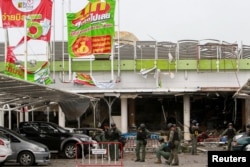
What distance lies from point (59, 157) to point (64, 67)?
10609mm

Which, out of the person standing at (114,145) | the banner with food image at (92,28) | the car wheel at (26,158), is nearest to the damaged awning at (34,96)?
the car wheel at (26,158)

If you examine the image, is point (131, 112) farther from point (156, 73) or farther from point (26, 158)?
point (26, 158)

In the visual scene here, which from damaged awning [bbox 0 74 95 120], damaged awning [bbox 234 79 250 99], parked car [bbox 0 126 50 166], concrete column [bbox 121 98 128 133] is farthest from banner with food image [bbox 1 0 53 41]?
damaged awning [bbox 234 79 250 99]

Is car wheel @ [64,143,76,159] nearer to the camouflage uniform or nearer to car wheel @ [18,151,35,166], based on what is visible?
car wheel @ [18,151,35,166]

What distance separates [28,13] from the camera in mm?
26359

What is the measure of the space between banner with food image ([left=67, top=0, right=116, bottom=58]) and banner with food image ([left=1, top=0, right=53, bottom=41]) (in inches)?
152

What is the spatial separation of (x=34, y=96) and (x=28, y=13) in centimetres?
469

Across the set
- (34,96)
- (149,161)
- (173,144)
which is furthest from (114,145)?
(34,96)

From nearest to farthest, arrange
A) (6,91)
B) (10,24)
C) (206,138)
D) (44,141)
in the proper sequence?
(6,91), (44,141), (10,24), (206,138)

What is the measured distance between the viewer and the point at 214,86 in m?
34.0

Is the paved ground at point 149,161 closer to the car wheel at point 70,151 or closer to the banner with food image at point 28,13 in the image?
the car wheel at point 70,151

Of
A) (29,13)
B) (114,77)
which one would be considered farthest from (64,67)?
(29,13)

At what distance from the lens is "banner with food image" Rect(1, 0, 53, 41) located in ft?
85.7

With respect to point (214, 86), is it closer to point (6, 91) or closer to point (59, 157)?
point (59, 157)
